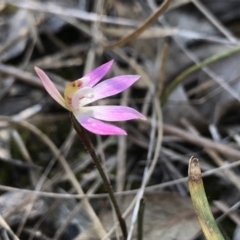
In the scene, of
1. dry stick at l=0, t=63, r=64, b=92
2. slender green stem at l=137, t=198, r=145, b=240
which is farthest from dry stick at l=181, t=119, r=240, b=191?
dry stick at l=0, t=63, r=64, b=92

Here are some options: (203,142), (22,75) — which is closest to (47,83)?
(203,142)

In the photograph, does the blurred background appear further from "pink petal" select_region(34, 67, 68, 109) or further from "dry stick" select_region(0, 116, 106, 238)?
"pink petal" select_region(34, 67, 68, 109)

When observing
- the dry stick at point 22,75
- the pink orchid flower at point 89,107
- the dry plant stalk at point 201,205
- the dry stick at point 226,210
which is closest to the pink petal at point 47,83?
the pink orchid flower at point 89,107

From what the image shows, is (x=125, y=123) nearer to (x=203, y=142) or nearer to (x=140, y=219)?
(x=203, y=142)

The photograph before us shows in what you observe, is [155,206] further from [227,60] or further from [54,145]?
[227,60]

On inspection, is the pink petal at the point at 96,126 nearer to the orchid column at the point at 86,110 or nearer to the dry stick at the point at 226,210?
the orchid column at the point at 86,110

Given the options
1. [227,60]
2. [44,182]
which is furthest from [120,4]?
[44,182]

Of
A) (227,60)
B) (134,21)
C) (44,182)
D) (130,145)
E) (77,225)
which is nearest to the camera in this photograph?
(77,225)
